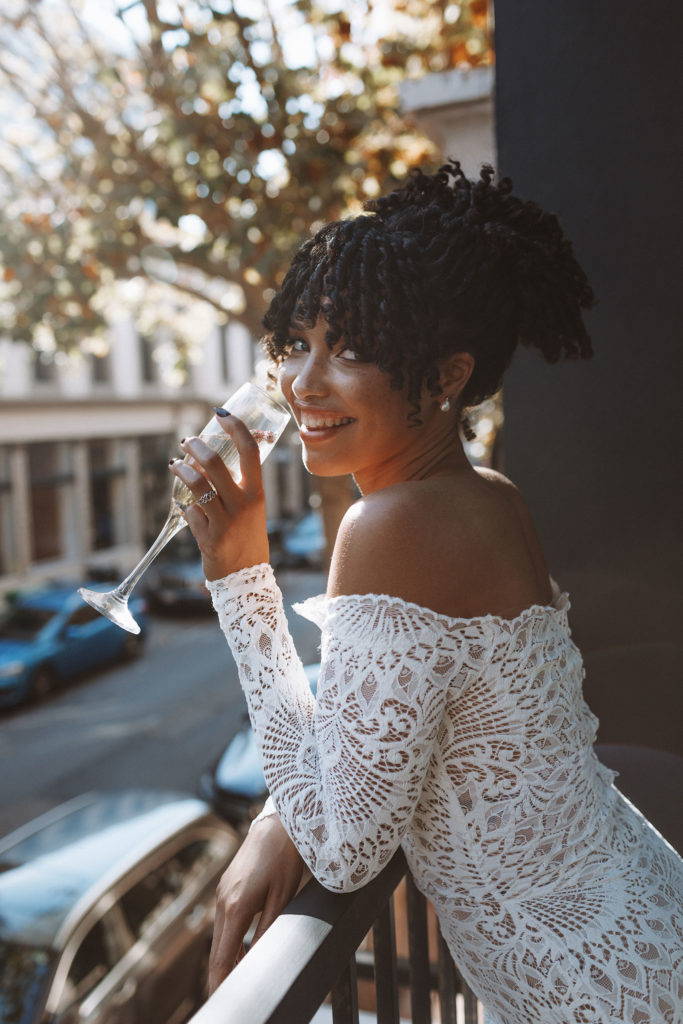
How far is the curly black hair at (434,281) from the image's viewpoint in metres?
1.32

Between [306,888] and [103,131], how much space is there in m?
6.54

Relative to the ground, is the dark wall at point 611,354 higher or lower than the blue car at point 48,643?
higher

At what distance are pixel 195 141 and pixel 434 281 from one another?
192 inches

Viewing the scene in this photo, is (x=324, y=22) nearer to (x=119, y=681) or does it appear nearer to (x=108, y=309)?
(x=108, y=309)

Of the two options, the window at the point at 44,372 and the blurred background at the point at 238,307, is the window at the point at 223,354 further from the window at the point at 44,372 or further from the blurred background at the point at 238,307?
the blurred background at the point at 238,307

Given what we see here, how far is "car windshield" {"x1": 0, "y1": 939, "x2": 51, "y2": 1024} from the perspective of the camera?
13.0 feet

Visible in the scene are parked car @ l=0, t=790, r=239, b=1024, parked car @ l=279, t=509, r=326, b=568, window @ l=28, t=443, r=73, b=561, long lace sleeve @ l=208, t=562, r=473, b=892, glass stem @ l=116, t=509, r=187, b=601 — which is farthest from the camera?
parked car @ l=279, t=509, r=326, b=568

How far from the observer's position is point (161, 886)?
5.06m

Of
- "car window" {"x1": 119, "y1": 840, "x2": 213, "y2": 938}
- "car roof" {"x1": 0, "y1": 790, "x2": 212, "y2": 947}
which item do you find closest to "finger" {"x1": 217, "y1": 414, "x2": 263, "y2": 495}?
"car roof" {"x1": 0, "y1": 790, "x2": 212, "y2": 947}

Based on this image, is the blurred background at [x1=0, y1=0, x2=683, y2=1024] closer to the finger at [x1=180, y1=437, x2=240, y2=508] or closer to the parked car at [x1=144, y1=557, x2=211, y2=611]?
the finger at [x1=180, y1=437, x2=240, y2=508]

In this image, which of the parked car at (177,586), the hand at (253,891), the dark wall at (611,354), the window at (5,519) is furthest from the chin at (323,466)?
the window at (5,519)

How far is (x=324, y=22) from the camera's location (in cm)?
544

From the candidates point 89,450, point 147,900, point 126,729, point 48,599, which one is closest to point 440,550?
point 147,900

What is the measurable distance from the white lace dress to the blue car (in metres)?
11.3
